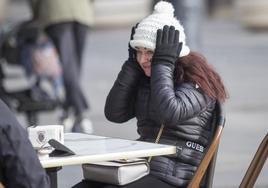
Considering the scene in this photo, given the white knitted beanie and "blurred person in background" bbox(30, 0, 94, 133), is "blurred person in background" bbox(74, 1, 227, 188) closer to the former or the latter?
the white knitted beanie

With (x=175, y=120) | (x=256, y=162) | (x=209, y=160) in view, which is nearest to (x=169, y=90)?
(x=175, y=120)

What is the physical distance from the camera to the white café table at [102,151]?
4.42 metres

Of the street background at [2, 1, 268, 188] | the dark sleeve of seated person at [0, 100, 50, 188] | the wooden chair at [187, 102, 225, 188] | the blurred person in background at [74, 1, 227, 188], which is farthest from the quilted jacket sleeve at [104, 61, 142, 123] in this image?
the dark sleeve of seated person at [0, 100, 50, 188]

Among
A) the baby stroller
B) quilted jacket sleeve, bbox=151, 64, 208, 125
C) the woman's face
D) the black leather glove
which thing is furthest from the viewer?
the baby stroller

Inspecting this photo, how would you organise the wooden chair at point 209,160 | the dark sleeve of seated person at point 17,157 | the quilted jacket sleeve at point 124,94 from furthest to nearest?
the quilted jacket sleeve at point 124,94, the wooden chair at point 209,160, the dark sleeve of seated person at point 17,157

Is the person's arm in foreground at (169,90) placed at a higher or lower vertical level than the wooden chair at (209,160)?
higher

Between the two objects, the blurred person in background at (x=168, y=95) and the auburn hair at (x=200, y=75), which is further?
the auburn hair at (x=200, y=75)

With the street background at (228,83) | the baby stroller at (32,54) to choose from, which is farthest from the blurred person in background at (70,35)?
the baby stroller at (32,54)

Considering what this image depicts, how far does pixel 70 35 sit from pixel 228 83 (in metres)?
3.74

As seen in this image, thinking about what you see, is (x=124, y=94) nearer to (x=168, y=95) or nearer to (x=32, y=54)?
(x=168, y=95)

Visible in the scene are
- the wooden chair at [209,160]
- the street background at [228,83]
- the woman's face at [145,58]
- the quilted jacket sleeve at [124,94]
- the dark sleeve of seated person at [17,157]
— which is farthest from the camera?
the street background at [228,83]

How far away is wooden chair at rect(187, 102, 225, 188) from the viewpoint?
467cm

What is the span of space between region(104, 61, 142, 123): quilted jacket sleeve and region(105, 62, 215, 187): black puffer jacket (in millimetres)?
83

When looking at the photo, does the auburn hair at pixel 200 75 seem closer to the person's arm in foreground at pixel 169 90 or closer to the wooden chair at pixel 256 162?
the person's arm in foreground at pixel 169 90
